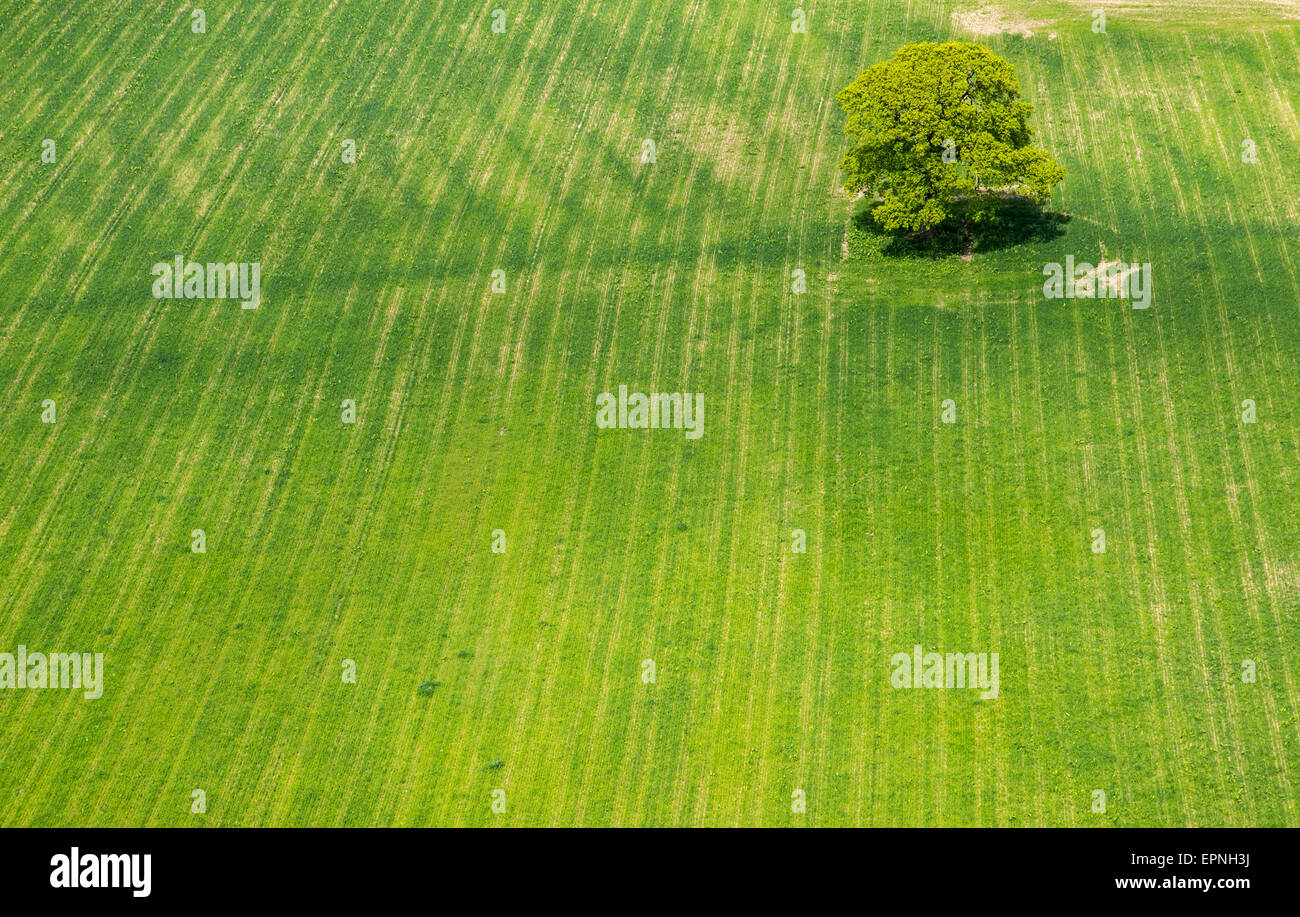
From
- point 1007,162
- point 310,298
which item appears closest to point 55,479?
point 310,298

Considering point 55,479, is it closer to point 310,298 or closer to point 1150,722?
point 310,298

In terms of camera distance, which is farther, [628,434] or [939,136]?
[939,136]

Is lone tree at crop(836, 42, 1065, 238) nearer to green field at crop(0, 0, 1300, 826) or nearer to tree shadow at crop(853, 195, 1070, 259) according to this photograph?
tree shadow at crop(853, 195, 1070, 259)

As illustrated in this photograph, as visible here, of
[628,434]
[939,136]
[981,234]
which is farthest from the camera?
[981,234]

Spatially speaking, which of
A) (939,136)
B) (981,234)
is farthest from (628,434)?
(981,234)

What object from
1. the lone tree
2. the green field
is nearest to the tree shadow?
the green field

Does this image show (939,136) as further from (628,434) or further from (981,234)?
(628,434)
